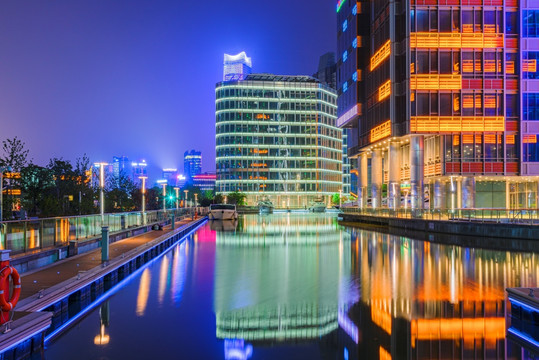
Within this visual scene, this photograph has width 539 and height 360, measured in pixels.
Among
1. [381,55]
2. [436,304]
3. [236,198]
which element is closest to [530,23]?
[381,55]

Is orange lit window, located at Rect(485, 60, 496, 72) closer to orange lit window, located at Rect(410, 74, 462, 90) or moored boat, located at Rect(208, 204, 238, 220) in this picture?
orange lit window, located at Rect(410, 74, 462, 90)

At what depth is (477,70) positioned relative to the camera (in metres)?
54.9

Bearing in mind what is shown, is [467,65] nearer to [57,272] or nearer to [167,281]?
[167,281]

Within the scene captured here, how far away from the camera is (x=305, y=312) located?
38.0 feet

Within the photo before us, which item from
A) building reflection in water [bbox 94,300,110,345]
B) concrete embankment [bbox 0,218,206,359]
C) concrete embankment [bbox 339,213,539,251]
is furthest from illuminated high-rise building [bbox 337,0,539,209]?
building reflection in water [bbox 94,300,110,345]

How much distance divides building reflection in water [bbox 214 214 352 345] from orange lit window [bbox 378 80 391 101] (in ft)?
122

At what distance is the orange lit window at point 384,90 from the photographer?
59.1 metres

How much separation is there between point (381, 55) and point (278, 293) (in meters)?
53.4

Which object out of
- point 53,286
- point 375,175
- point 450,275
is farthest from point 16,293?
point 375,175

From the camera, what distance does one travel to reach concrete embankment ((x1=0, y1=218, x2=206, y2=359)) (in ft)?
27.5

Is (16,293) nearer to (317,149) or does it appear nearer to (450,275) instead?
(450,275)

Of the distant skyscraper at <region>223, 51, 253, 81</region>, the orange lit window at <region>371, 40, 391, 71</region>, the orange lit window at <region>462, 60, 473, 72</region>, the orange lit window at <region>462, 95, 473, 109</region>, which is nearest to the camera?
the orange lit window at <region>462, 95, 473, 109</region>

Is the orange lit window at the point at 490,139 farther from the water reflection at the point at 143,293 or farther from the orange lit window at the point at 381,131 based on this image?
the water reflection at the point at 143,293

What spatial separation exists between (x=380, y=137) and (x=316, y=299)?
51733 millimetres
